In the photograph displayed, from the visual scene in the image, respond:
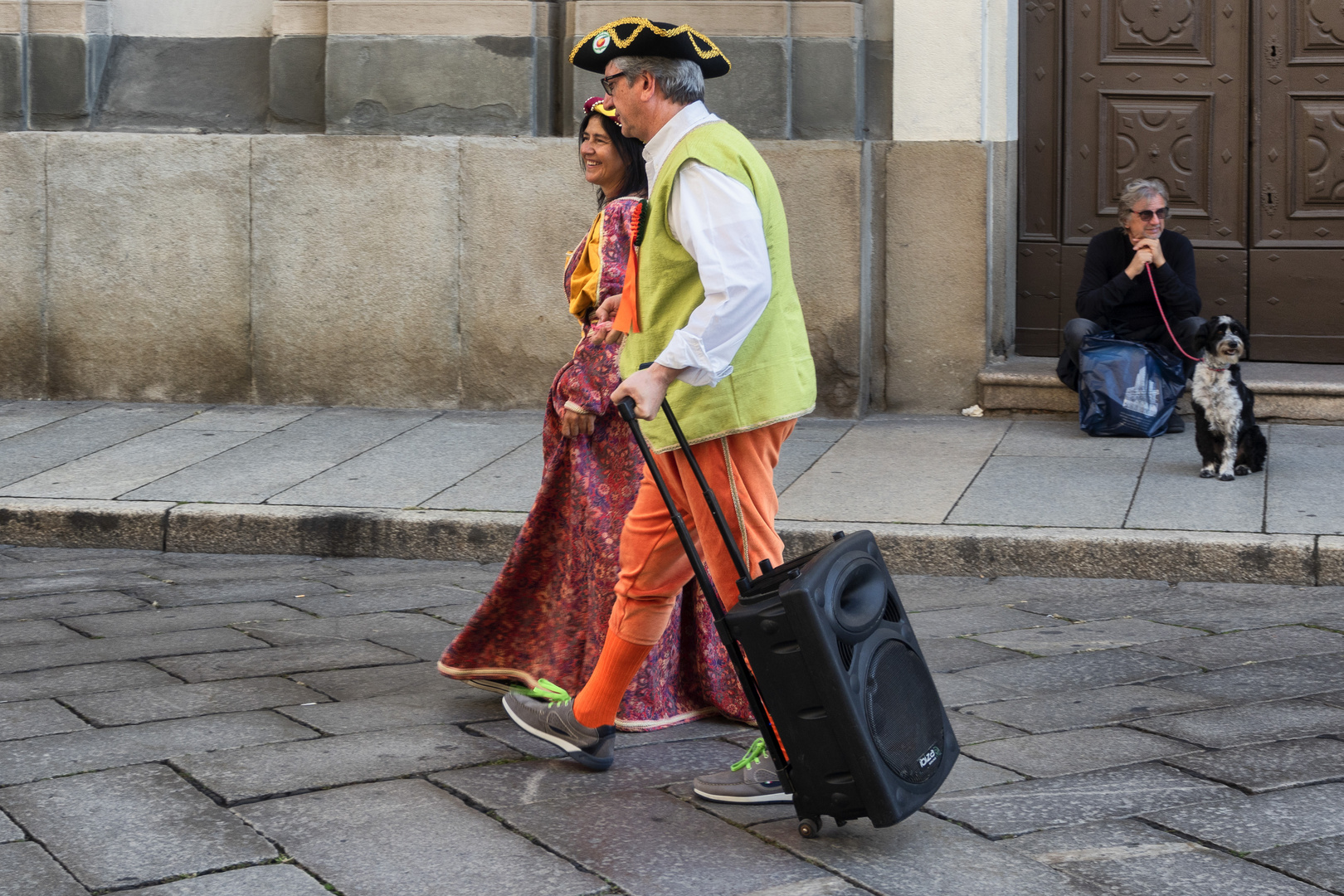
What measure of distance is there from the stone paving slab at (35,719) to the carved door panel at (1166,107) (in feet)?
21.7

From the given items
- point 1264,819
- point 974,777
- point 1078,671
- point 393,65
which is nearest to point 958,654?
point 1078,671

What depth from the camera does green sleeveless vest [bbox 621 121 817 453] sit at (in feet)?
10.9

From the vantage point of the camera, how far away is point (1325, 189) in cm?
861

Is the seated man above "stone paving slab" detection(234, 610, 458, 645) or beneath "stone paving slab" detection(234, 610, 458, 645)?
above

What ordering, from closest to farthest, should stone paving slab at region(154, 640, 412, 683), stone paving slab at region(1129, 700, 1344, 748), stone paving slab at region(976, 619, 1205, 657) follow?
stone paving slab at region(1129, 700, 1344, 748) < stone paving slab at region(154, 640, 412, 683) < stone paving slab at region(976, 619, 1205, 657)

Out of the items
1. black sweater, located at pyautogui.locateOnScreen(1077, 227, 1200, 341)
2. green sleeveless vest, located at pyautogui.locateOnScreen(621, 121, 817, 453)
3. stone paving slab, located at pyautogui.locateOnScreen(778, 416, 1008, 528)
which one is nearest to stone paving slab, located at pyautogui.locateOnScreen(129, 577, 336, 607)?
stone paving slab, located at pyautogui.locateOnScreen(778, 416, 1008, 528)

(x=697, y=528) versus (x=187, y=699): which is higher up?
(x=697, y=528)

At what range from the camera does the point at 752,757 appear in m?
3.49

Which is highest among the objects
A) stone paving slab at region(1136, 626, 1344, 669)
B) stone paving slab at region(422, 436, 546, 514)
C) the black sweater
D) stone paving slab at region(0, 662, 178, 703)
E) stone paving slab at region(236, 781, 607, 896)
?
the black sweater

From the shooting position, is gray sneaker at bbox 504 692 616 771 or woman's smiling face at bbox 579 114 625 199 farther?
woman's smiling face at bbox 579 114 625 199

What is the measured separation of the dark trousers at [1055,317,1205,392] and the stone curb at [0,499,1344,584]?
2000mm

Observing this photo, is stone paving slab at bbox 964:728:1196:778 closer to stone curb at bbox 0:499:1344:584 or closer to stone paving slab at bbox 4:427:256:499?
stone curb at bbox 0:499:1344:584

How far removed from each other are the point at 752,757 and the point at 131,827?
4.43ft

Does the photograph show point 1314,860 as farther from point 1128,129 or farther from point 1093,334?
point 1128,129
